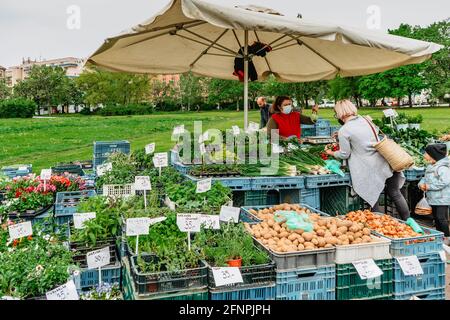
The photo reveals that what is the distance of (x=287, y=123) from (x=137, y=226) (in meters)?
3.90

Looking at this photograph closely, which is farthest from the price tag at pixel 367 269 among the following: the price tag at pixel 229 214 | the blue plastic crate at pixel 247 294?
the price tag at pixel 229 214

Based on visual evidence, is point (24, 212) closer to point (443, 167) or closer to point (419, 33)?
point (443, 167)

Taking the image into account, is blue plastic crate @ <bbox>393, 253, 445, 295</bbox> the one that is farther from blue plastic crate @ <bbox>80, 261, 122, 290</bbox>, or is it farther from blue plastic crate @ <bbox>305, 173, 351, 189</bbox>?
blue plastic crate @ <bbox>80, 261, 122, 290</bbox>

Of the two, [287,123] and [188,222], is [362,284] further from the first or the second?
[287,123]

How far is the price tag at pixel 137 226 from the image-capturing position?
2.91 metres

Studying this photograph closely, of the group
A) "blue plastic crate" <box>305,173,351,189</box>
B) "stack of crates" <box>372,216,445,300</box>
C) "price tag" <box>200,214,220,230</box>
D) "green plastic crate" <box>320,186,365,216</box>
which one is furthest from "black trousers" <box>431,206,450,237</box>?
"price tag" <box>200,214,220,230</box>

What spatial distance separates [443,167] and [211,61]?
4.09 metres

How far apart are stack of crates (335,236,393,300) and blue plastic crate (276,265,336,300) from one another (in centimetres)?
7

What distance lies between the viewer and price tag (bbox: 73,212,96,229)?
3363 mm

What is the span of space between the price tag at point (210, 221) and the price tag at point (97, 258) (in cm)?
76

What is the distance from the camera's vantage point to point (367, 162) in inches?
178

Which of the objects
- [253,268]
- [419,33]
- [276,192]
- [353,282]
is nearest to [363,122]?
[276,192]

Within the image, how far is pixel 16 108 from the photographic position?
37.3 m

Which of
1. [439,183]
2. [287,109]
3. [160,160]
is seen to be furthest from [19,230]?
[439,183]
